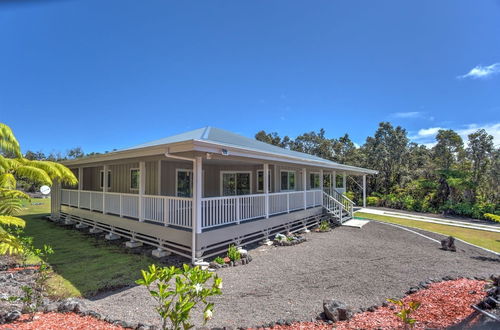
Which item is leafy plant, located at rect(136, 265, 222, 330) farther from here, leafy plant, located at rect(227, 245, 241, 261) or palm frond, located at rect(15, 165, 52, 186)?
palm frond, located at rect(15, 165, 52, 186)

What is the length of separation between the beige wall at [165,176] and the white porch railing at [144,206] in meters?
1.33

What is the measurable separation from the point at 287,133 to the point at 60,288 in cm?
3524

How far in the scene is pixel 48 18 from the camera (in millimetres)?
5320

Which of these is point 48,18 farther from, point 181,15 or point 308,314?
point 308,314

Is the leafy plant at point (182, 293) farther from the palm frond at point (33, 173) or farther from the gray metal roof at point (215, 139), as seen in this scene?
the palm frond at point (33, 173)

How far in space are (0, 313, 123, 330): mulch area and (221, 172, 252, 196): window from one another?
9.36 m

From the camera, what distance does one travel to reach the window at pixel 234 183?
12773 mm

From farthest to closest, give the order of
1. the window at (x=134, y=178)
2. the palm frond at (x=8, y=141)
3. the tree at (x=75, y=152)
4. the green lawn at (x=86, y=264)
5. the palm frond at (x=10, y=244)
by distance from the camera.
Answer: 1. the tree at (x=75, y=152)
2. the window at (x=134, y=178)
3. the palm frond at (x=8, y=141)
4. the green lawn at (x=86, y=264)
5. the palm frond at (x=10, y=244)

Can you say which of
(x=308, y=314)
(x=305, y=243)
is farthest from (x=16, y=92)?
(x=308, y=314)

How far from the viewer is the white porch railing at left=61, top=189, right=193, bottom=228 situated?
7.01 meters

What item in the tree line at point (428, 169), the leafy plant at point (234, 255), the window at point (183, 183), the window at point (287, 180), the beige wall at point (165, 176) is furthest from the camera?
the tree line at point (428, 169)

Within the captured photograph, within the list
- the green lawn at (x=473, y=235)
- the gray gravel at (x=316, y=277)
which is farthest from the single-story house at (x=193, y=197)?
the green lawn at (x=473, y=235)

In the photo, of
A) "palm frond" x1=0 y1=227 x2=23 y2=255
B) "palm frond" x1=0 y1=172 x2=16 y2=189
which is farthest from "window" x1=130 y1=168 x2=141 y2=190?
"palm frond" x1=0 y1=227 x2=23 y2=255

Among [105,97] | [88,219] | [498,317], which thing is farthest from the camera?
[105,97]
